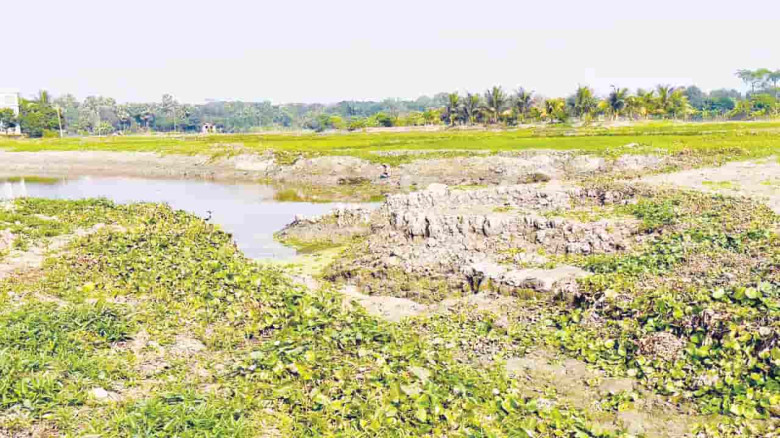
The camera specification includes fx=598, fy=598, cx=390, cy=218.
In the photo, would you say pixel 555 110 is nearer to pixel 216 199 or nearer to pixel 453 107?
pixel 453 107

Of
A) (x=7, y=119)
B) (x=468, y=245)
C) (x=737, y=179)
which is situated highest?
(x=7, y=119)

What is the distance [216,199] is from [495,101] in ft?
172

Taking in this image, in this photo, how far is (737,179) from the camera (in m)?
20.0

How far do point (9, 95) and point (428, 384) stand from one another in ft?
348

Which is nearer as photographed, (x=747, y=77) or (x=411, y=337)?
(x=411, y=337)

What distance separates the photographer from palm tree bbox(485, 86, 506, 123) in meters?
73.1

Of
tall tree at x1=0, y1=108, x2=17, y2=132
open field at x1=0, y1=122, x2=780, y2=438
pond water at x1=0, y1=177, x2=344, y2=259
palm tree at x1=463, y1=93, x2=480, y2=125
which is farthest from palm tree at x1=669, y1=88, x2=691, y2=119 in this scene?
tall tree at x1=0, y1=108, x2=17, y2=132

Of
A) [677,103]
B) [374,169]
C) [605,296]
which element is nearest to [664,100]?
[677,103]

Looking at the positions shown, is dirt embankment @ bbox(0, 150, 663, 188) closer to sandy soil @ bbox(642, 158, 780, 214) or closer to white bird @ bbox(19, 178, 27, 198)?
white bird @ bbox(19, 178, 27, 198)

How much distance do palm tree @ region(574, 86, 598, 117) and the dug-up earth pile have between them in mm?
58318

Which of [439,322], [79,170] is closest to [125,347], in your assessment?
[439,322]

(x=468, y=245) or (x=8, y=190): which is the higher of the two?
(x=8, y=190)

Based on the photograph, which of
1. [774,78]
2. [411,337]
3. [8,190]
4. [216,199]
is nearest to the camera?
[411,337]

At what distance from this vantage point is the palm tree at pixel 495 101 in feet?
240
